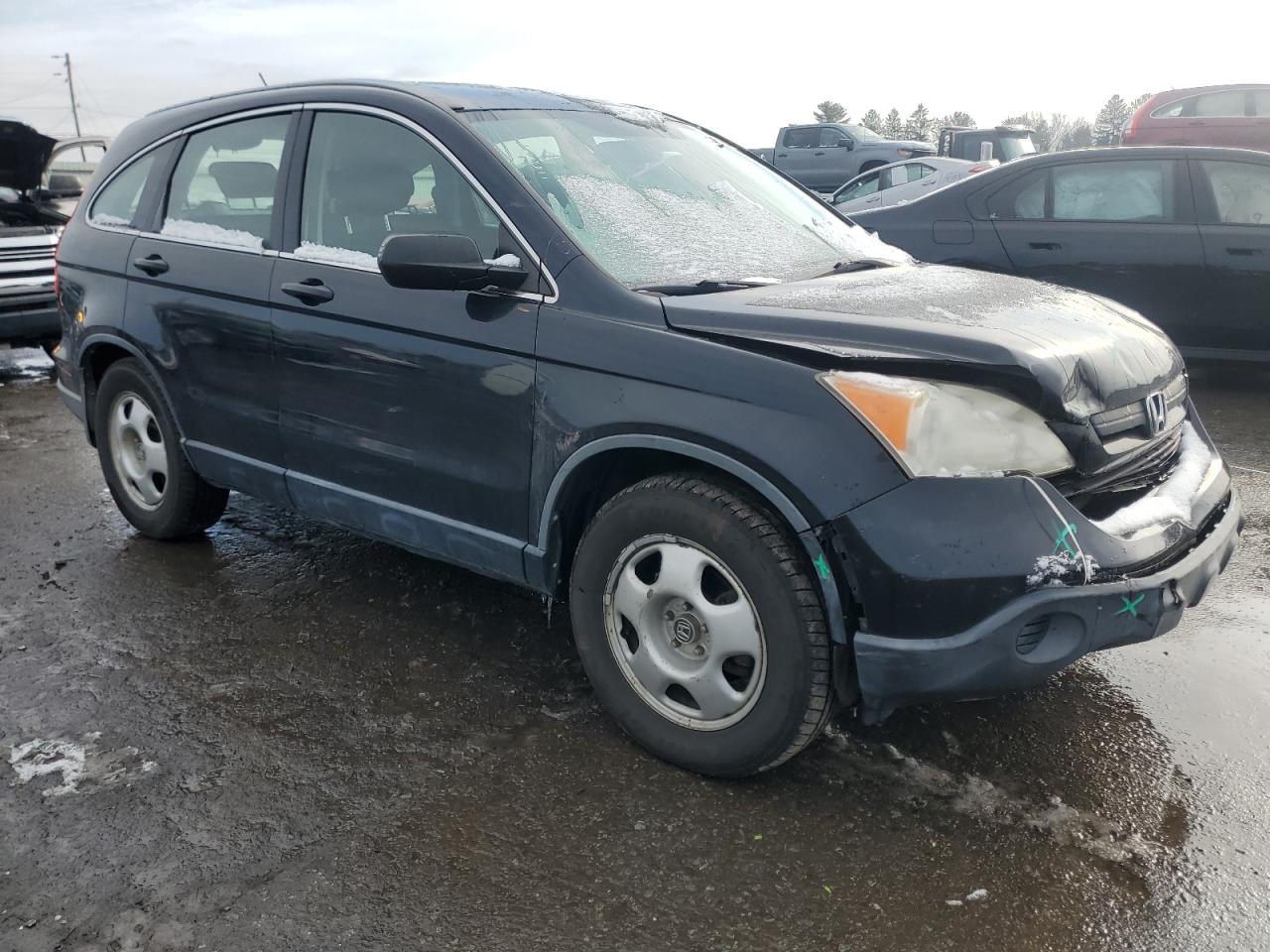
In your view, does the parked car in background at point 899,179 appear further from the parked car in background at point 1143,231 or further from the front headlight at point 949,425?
the front headlight at point 949,425

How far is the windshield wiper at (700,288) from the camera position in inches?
111

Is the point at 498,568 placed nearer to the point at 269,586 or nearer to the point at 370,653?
the point at 370,653

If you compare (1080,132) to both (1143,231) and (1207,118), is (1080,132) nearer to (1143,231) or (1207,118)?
(1207,118)

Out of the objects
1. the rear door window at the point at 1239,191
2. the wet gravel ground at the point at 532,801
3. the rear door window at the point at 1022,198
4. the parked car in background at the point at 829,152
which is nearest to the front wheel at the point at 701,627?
the wet gravel ground at the point at 532,801

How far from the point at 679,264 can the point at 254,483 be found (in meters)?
1.82

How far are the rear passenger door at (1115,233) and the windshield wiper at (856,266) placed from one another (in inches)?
149

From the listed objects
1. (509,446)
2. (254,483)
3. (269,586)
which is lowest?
(269,586)

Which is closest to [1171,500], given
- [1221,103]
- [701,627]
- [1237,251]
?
[701,627]

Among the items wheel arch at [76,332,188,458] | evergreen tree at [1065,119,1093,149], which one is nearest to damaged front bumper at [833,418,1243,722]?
wheel arch at [76,332,188,458]

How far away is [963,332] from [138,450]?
3472 mm

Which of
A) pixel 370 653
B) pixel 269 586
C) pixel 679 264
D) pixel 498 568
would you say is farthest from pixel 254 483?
pixel 679 264

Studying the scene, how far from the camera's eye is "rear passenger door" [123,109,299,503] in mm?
3684

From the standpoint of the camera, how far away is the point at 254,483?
12.7 feet

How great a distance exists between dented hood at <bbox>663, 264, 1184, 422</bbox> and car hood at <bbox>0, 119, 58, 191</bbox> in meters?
7.90
